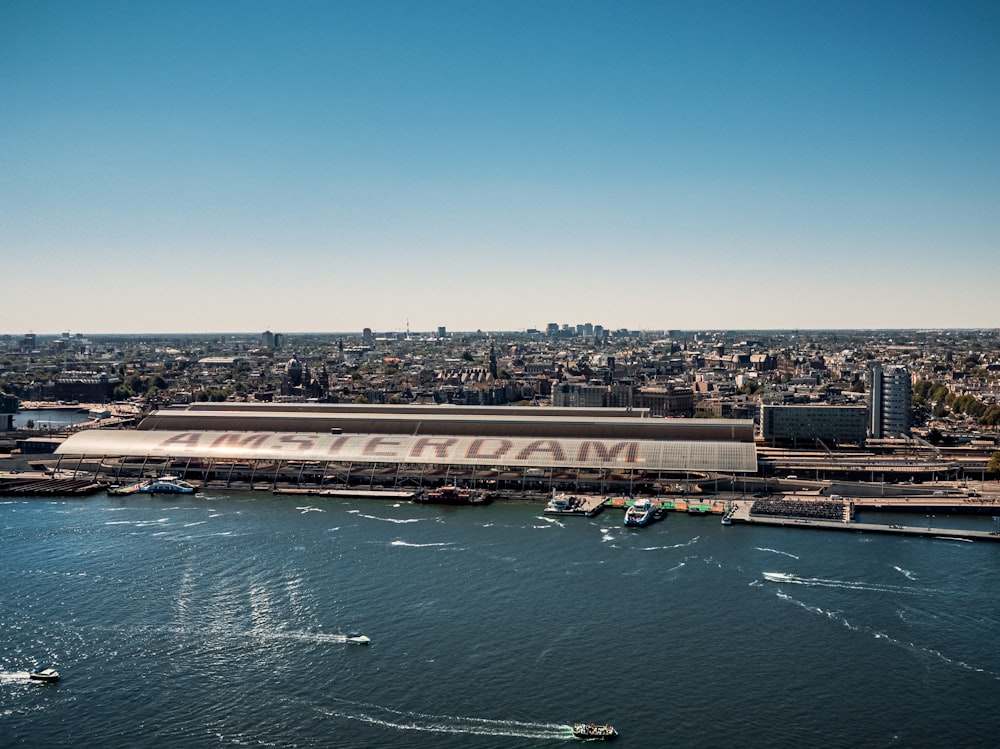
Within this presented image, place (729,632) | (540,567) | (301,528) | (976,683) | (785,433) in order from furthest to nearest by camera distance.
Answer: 1. (785,433)
2. (301,528)
3. (540,567)
4. (729,632)
5. (976,683)

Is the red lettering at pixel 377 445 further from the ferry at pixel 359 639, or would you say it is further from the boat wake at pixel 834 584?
the ferry at pixel 359 639

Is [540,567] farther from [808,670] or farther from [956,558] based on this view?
[956,558]

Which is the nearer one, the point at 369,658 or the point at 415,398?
the point at 369,658

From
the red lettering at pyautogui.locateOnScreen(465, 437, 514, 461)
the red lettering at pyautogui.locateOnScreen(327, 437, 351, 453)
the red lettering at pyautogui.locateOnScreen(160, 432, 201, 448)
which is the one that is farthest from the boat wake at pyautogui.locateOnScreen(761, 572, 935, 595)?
the red lettering at pyautogui.locateOnScreen(160, 432, 201, 448)

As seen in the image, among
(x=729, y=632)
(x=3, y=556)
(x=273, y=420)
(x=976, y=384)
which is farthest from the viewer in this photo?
(x=976, y=384)

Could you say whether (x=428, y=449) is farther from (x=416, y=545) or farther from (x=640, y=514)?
(x=416, y=545)

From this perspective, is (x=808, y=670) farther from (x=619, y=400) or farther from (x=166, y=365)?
(x=166, y=365)

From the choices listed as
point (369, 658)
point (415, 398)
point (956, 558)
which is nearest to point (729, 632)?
point (369, 658)

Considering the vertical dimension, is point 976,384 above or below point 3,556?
above
